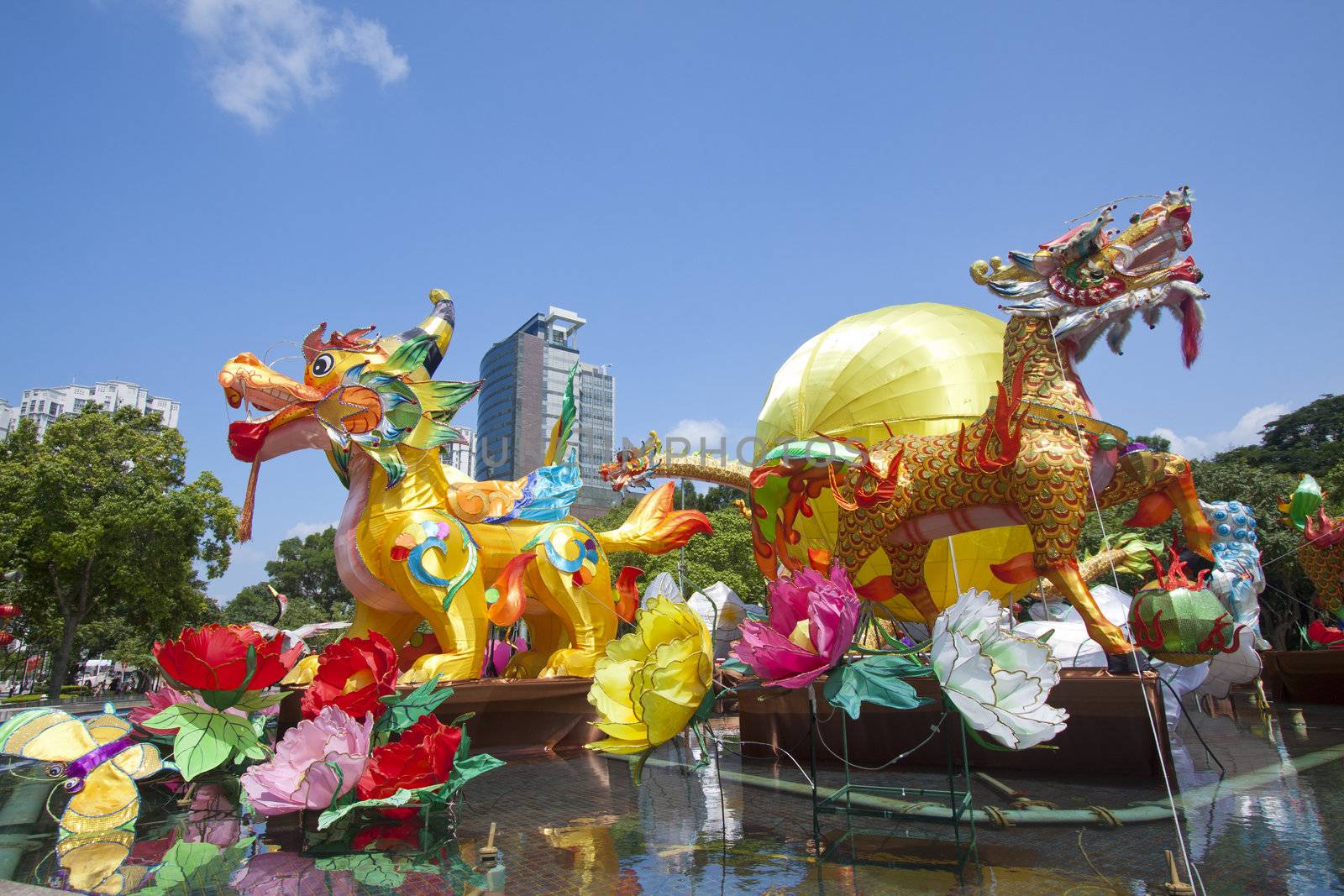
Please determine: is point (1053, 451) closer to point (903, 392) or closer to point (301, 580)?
point (903, 392)

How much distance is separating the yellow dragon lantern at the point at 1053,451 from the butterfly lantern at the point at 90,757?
6000 mm

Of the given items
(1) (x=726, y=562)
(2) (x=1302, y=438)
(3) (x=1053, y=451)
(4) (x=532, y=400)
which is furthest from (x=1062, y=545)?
(4) (x=532, y=400)

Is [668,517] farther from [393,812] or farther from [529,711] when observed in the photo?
[393,812]

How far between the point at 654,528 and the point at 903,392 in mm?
3665

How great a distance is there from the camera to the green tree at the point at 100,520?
59.7ft

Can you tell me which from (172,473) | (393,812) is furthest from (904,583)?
(172,473)

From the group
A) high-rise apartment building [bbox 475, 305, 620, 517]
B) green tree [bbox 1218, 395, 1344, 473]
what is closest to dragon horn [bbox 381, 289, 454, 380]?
green tree [bbox 1218, 395, 1344, 473]

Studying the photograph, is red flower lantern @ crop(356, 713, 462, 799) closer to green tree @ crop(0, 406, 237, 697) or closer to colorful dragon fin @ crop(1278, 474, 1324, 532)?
colorful dragon fin @ crop(1278, 474, 1324, 532)

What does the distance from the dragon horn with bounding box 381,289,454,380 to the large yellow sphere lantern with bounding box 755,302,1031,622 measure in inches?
182

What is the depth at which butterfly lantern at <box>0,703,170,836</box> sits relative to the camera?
4.91 meters

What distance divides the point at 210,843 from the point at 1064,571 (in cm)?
625

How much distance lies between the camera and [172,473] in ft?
67.7

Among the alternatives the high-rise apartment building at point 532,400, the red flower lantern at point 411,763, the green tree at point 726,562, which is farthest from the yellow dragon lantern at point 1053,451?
the high-rise apartment building at point 532,400

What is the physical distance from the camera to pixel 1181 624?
6145mm
